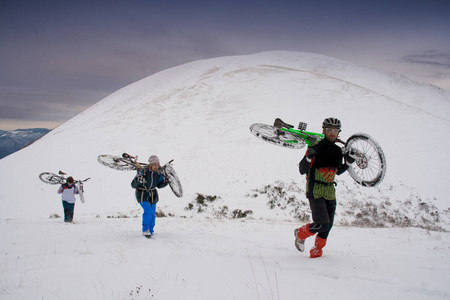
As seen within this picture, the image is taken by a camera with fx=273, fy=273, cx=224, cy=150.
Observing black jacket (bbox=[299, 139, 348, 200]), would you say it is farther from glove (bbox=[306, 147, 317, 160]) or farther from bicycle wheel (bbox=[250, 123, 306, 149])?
bicycle wheel (bbox=[250, 123, 306, 149])

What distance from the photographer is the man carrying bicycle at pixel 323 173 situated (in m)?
5.58

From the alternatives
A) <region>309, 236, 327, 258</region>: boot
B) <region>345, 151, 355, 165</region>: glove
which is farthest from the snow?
<region>345, 151, 355, 165</region>: glove

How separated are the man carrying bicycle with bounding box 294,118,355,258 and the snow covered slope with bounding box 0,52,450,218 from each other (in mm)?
12205

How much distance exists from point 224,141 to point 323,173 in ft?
85.4

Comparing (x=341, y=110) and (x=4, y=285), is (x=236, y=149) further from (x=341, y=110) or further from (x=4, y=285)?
(x=4, y=285)

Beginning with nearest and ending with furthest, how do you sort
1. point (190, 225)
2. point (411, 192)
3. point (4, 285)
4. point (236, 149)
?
point (4, 285), point (190, 225), point (411, 192), point (236, 149)

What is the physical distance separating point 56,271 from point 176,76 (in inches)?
2352

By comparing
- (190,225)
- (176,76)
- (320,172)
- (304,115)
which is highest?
(176,76)

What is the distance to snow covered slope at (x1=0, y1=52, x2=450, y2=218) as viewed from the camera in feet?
71.5

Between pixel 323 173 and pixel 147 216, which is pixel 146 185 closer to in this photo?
pixel 147 216

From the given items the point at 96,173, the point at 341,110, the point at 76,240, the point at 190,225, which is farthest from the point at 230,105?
the point at 76,240

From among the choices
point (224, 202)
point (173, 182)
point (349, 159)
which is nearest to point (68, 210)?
point (173, 182)

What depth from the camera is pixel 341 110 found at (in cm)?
3603

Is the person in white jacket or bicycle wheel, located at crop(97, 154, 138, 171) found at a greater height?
bicycle wheel, located at crop(97, 154, 138, 171)
